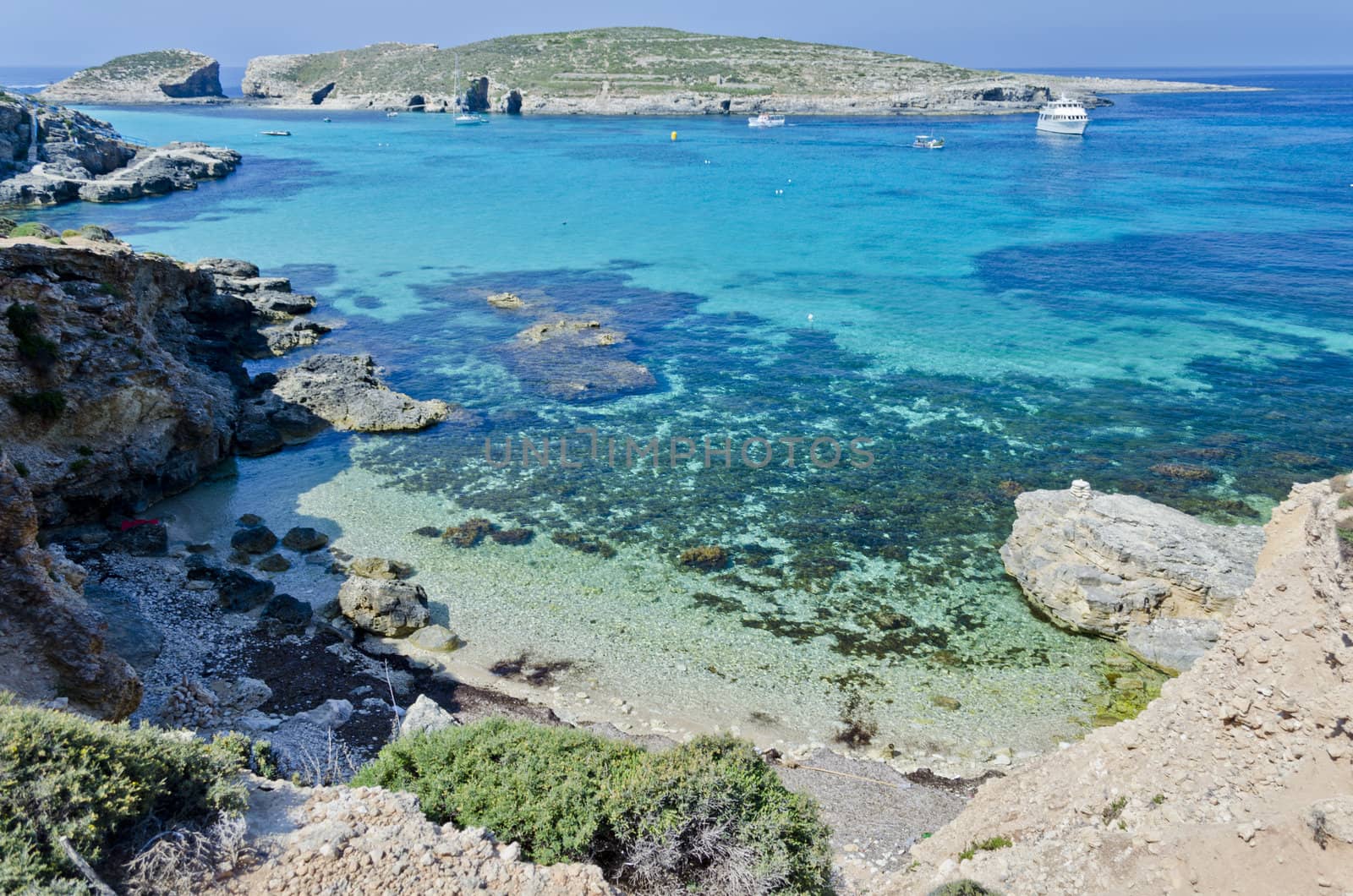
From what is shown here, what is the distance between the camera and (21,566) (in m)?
14.1

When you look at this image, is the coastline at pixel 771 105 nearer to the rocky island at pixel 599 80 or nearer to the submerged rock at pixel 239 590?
the rocky island at pixel 599 80

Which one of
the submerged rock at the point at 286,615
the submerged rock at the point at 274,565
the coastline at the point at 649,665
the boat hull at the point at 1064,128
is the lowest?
the coastline at the point at 649,665

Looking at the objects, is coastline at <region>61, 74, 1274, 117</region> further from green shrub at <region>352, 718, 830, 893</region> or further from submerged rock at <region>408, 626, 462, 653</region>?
green shrub at <region>352, 718, 830, 893</region>

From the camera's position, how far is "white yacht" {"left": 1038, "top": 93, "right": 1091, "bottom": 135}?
390ft

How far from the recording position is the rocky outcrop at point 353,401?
31597 millimetres

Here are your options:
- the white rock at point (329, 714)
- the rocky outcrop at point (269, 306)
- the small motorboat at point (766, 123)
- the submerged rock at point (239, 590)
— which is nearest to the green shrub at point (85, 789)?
the white rock at point (329, 714)

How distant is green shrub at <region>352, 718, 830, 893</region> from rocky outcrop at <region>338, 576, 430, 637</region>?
330 inches

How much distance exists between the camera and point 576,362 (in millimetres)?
38062

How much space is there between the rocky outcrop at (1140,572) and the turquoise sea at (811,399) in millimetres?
915

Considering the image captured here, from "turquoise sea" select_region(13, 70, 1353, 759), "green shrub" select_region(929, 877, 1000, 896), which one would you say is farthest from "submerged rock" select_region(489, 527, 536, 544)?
"green shrub" select_region(929, 877, 1000, 896)

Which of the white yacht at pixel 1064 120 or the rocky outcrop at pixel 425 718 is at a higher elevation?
the white yacht at pixel 1064 120

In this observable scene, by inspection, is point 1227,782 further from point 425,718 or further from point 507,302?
point 507,302

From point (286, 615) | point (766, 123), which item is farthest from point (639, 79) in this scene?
point (286, 615)

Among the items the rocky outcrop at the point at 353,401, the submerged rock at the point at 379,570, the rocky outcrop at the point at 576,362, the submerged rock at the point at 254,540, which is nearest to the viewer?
the submerged rock at the point at 379,570
